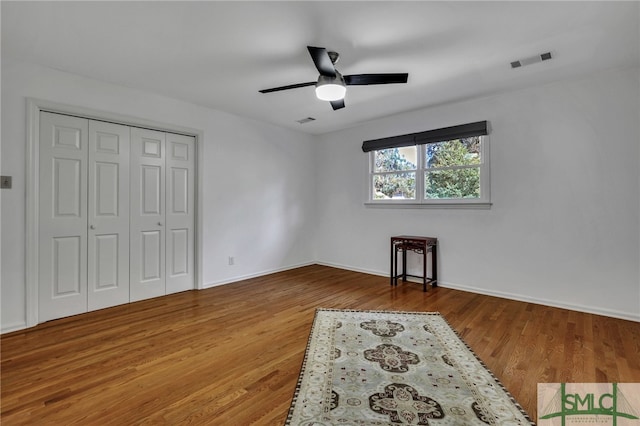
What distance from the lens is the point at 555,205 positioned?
346 centimetres

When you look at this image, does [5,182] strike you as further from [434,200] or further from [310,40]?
[434,200]

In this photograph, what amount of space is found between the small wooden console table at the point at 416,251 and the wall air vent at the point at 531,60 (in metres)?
2.29

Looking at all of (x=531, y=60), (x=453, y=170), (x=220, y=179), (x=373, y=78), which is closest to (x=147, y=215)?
(x=220, y=179)

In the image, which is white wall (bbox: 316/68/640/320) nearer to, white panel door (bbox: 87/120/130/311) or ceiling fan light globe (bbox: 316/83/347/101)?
ceiling fan light globe (bbox: 316/83/347/101)

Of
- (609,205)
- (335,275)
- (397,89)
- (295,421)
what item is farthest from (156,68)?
(609,205)

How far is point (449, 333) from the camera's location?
273cm

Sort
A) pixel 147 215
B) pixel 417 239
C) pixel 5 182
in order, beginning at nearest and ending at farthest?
pixel 5 182, pixel 147 215, pixel 417 239

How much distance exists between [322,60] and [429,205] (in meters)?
2.89

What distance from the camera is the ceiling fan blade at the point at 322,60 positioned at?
7.27ft

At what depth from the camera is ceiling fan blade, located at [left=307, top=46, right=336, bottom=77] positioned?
7.27 feet

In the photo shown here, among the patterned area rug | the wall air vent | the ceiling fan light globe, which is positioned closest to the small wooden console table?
the patterned area rug

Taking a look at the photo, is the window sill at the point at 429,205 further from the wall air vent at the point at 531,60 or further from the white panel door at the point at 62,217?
the white panel door at the point at 62,217

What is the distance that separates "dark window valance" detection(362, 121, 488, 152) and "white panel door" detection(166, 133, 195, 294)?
2865mm

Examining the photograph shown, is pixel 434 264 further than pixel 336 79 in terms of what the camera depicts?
Yes
